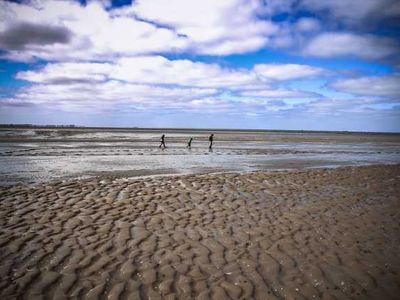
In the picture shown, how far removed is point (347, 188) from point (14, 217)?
12389 millimetres

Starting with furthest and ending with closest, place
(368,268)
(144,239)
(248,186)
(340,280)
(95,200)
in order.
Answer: (248,186) → (95,200) → (144,239) → (368,268) → (340,280)

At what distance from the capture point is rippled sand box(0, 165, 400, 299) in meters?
5.12

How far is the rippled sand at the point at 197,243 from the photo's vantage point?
5.12 meters

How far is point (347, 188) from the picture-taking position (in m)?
13.0

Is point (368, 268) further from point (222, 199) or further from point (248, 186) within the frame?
point (248, 186)

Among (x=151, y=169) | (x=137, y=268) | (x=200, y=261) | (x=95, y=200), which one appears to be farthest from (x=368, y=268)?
(x=151, y=169)

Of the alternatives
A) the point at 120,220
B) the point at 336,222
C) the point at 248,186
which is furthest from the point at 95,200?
the point at 336,222

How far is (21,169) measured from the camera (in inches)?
677

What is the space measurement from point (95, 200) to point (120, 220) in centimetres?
244

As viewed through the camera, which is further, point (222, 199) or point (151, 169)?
point (151, 169)

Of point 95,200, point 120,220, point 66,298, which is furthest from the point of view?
point 95,200

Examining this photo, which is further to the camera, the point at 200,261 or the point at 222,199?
the point at 222,199

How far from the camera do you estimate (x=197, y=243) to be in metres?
6.89

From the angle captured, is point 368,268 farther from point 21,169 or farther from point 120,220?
point 21,169
